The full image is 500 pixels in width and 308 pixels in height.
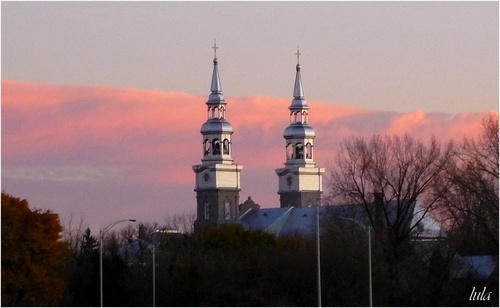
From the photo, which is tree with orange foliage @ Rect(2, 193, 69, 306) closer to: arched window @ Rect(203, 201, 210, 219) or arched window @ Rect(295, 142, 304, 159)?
arched window @ Rect(203, 201, 210, 219)

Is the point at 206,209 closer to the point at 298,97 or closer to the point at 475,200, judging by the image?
the point at 298,97

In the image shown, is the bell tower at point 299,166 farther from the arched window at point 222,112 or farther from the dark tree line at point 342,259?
the dark tree line at point 342,259

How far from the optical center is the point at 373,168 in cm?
7794

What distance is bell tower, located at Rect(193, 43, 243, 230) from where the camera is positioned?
558 ft

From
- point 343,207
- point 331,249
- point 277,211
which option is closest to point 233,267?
point 331,249

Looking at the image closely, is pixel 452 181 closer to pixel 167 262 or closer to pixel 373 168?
pixel 373 168

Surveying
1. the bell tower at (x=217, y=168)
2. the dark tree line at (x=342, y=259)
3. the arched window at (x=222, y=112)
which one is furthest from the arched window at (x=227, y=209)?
the dark tree line at (x=342, y=259)

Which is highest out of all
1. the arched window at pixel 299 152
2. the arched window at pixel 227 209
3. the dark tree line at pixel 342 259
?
the arched window at pixel 299 152

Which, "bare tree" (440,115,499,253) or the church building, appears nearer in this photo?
"bare tree" (440,115,499,253)

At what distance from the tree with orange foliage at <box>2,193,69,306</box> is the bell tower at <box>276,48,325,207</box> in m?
105

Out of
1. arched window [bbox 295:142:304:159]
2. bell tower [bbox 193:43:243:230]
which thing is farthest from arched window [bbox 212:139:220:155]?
arched window [bbox 295:142:304:159]

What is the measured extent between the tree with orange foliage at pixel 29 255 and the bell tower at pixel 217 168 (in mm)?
98962

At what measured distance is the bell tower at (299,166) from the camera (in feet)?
574

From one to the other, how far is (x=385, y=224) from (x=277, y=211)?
8831 centimetres
